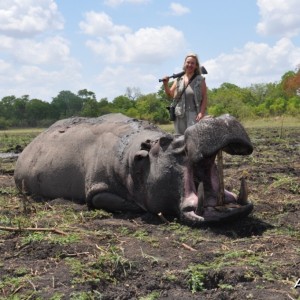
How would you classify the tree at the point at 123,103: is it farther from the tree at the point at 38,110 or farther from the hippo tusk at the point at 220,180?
the hippo tusk at the point at 220,180

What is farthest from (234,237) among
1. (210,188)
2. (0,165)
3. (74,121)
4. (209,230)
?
(0,165)

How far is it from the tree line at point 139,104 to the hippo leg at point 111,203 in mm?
36267

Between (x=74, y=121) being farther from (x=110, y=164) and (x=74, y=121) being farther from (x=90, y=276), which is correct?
(x=90, y=276)

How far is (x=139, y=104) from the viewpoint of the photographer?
5941 centimetres

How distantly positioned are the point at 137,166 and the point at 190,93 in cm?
197

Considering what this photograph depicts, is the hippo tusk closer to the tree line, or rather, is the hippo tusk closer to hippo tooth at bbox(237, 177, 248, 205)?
hippo tooth at bbox(237, 177, 248, 205)

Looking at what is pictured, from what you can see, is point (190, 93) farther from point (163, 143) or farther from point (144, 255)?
point (144, 255)

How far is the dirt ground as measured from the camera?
3486 millimetres

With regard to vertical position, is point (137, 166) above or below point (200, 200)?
above

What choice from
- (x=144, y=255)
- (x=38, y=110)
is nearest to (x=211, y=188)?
(x=144, y=255)

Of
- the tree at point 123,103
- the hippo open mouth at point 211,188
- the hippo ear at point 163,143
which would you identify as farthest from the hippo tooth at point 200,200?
the tree at point 123,103

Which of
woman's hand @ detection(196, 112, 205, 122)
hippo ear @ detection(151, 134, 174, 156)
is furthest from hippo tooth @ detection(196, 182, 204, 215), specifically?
woman's hand @ detection(196, 112, 205, 122)

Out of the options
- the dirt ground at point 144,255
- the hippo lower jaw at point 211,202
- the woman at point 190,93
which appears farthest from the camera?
the woman at point 190,93

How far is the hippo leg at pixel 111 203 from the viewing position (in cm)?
589
